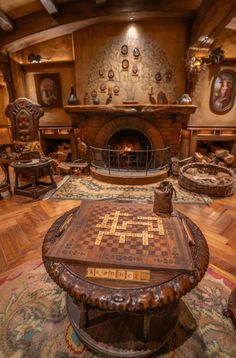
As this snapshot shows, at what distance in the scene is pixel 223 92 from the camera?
4.53 m

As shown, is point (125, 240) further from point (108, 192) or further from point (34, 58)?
point (34, 58)

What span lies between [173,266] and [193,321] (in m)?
0.79

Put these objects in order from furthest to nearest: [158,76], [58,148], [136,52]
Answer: [58,148] → [158,76] → [136,52]

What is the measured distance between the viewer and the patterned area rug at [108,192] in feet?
10.9

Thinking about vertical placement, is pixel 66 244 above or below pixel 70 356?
above

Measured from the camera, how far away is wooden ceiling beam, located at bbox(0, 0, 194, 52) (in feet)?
11.5

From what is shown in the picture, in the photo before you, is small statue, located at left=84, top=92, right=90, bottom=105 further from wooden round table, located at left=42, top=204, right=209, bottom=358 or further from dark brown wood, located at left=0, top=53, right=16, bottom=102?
wooden round table, located at left=42, top=204, right=209, bottom=358

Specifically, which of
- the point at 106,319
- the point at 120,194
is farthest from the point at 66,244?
the point at 120,194

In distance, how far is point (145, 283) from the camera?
3.08 ft

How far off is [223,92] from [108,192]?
372 cm

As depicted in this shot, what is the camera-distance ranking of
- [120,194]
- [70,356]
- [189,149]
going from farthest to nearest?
[189,149]
[120,194]
[70,356]

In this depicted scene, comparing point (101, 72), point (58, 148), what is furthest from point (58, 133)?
point (101, 72)

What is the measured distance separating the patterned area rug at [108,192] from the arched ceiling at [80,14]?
282 centimetres

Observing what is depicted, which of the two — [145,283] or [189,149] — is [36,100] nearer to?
[189,149]
